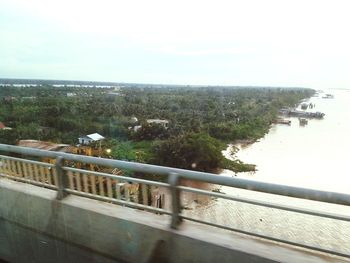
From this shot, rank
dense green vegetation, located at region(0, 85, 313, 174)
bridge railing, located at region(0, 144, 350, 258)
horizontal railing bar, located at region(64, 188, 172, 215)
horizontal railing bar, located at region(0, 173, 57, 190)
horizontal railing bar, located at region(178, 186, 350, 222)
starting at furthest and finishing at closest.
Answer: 1. dense green vegetation, located at region(0, 85, 313, 174)
2. horizontal railing bar, located at region(0, 173, 57, 190)
3. horizontal railing bar, located at region(64, 188, 172, 215)
4. bridge railing, located at region(0, 144, 350, 258)
5. horizontal railing bar, located at region(178, 186, 350, 222)

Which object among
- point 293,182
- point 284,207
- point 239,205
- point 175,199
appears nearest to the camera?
point 284,207

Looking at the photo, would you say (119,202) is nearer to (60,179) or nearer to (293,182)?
(60,179)

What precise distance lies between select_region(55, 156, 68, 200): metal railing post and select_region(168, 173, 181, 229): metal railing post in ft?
3.71

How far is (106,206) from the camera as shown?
315 cm

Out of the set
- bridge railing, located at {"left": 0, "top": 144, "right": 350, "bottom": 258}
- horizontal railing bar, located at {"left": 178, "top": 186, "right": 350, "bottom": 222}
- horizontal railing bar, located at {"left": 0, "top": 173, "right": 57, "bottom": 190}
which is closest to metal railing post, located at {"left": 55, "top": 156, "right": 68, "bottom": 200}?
bridge railing, located at {"left": 0, "top": 144, "right": 350, "bottom": 258}

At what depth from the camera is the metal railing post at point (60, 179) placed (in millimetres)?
3408

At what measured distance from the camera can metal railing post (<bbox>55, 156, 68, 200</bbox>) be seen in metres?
3.41

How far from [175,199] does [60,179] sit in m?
1.20

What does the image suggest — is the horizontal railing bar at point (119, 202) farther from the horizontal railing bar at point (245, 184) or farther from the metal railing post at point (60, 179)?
the horizontal railing bar at point (245, 184)

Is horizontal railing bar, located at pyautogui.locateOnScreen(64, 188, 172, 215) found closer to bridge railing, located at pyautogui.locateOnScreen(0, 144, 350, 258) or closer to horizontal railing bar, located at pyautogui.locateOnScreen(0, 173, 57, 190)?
bridge railing, located at pyautogui.locateOnScreen(0, 144, 350, 258)

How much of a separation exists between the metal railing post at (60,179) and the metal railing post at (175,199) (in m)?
1.13

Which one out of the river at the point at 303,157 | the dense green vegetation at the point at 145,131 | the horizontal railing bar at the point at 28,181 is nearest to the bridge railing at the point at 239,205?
the horizontal railing bar at the point at 28,181

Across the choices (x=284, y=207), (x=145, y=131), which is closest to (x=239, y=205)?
(x=284, y=207)

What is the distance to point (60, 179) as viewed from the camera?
344 centimetres
